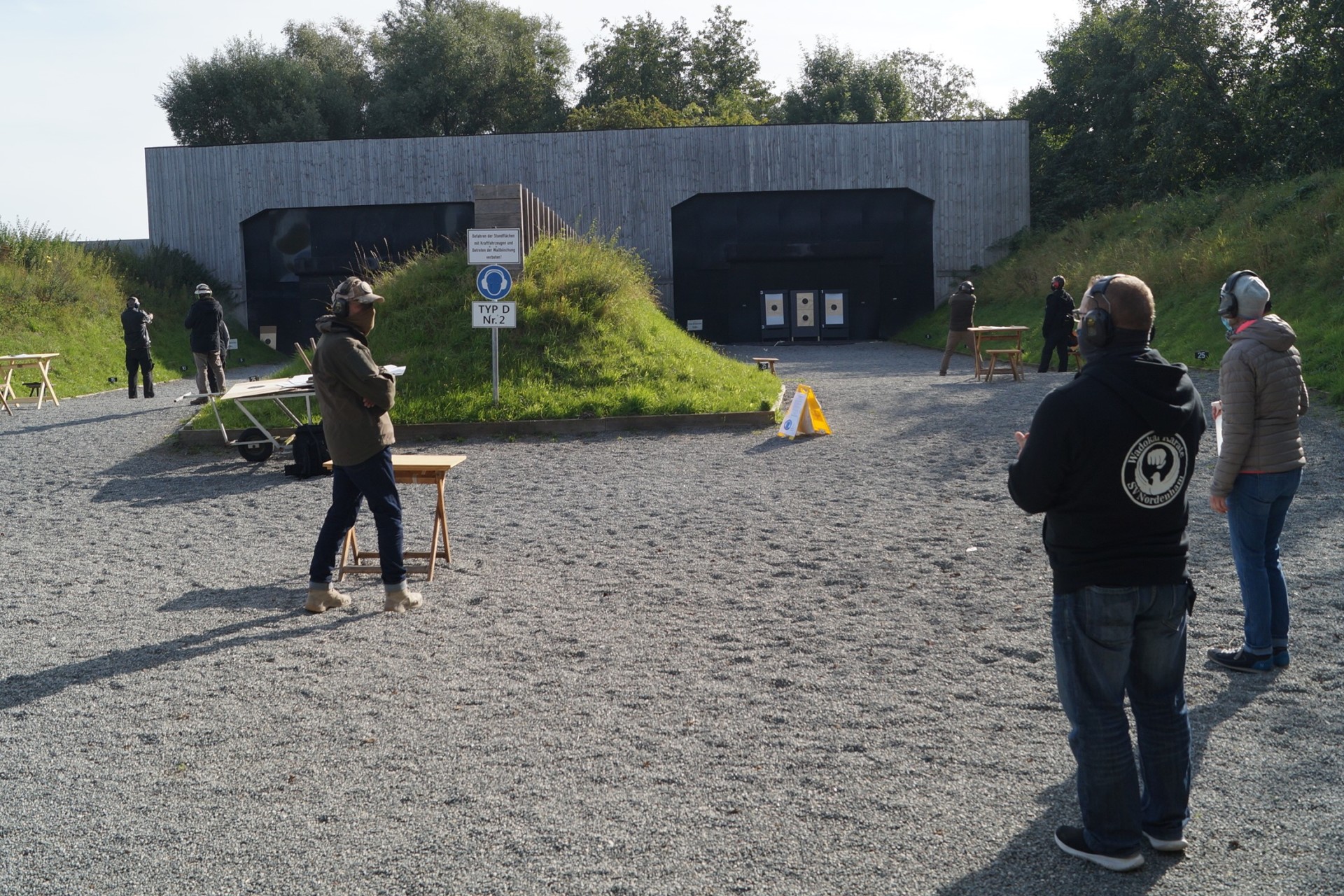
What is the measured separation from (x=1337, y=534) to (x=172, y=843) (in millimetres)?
7586

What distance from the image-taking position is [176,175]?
125ft

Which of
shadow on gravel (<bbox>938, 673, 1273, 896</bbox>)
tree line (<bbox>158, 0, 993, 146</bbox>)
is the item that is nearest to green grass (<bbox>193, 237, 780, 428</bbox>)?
shadow on gravel (<bbox>938, 673, 1273, 896</bbox>)

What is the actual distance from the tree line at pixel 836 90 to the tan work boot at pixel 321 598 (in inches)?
1185

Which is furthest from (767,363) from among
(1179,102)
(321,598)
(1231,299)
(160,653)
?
(1179,102)

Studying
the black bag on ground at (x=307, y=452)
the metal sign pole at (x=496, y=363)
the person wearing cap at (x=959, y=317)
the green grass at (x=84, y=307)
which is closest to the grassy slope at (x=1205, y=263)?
the person wearing cap at (x=959, y=317)

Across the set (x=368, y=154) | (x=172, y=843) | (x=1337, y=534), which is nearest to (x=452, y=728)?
(x=172, y=843)

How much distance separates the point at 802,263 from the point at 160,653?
34.7m

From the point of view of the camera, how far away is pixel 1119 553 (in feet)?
11.3

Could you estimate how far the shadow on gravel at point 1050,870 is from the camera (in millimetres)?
3416

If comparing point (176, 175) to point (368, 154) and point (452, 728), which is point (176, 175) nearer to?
point (368, 154)

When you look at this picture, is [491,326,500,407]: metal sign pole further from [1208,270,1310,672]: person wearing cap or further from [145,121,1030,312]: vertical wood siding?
[145,121,1030,312]: vertical wood siding

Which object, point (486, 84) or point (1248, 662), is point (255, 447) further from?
point (486, 84)

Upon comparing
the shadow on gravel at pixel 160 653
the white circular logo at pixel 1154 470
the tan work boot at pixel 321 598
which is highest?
the white circular logo at pixel 1154 470

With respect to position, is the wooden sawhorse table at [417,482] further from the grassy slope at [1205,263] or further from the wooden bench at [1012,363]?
the wooden bench at [1012,363]
